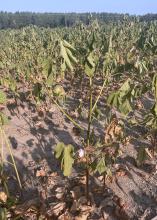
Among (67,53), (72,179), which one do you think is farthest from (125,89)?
(72,179)

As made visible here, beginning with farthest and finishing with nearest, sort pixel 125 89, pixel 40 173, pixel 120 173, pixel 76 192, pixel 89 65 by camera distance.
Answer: pixel 40 173 → pixel 120 173 → pixel 76 192 → pixel 125 89 → pixel 89 65

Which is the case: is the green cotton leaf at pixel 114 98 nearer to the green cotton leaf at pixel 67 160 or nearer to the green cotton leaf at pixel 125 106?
the green cotton leaf at pixel 125 106

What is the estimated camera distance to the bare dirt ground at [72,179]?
129 inches

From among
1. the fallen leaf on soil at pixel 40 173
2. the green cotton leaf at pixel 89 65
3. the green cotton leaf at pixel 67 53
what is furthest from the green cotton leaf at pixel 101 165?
the fallen leaf on soil at pixel 40 173

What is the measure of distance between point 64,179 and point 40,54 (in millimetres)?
5658

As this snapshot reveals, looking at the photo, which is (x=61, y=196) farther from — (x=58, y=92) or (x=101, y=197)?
(x=58, y=92)

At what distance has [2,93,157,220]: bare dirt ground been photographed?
10.8ft

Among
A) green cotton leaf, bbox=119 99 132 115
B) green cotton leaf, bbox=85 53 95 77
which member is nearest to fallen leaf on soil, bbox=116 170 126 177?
green cotton leaf, bbox=119 99 132 115

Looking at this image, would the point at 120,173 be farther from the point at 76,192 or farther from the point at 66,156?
the point at 66,156

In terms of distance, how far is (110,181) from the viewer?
3.65 m

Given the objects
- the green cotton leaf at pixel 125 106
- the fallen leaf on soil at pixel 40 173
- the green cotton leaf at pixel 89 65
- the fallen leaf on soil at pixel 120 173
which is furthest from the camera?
the fallen leaf on soil at pixel 40 173

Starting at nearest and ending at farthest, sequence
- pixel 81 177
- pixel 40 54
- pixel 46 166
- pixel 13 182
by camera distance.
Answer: pixel 81 177
pixel 13 182
pixel 46 166
pixel 40 54

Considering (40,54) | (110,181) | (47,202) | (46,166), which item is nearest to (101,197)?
(110,181)

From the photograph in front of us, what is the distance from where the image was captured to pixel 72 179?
3.69 metres
